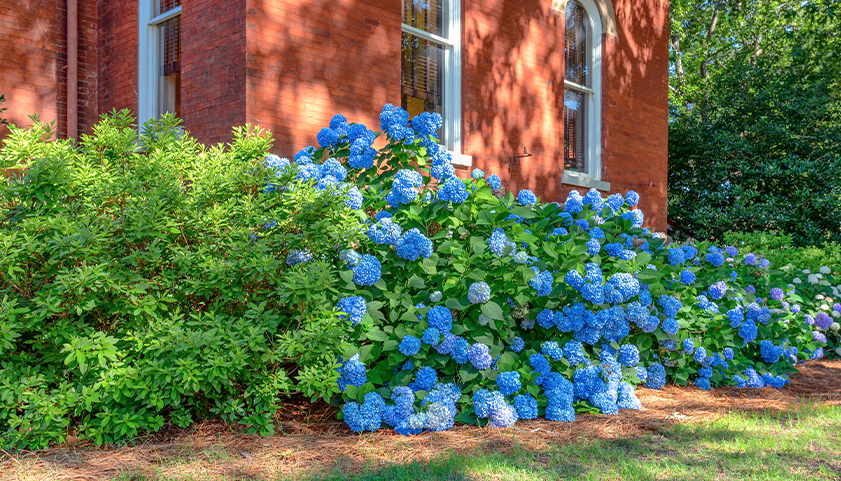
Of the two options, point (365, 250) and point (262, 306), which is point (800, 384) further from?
point (262, 306)

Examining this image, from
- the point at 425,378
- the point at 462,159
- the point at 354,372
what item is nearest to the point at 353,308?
the point at 354,372

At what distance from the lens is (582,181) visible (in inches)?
381

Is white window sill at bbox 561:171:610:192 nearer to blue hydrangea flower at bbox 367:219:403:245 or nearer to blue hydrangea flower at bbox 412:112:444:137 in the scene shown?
blue hydrangea flower at bbox 412:112:444:137

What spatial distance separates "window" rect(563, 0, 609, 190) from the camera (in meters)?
9.91

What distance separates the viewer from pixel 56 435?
135 inches

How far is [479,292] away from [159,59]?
499cm

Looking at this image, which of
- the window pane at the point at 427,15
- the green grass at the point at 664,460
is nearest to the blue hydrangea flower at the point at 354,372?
the green grass at the point at 664,460

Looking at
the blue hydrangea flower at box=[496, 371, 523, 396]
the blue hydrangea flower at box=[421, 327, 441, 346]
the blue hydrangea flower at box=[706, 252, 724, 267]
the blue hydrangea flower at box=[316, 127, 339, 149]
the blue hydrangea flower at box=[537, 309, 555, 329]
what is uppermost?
the blue hydrangea flower at box=[316, 127, 339, 149]

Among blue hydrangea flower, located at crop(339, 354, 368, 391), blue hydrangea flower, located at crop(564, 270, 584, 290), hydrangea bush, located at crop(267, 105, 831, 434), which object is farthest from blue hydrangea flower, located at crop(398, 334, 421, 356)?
blue hydrangea flower, located at crop(564, 270, 584, 290)

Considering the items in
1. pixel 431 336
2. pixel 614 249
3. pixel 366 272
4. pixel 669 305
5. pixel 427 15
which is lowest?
pixel 431 336

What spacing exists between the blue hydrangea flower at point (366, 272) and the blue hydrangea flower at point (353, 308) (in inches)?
6.1

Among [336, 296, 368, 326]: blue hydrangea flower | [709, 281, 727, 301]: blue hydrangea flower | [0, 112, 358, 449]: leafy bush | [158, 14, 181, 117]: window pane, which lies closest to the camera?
[0, 112, 358, 449]: leafy bush

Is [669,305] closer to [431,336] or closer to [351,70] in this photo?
[431,336]

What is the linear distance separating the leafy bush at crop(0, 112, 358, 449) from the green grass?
656 millimetres
